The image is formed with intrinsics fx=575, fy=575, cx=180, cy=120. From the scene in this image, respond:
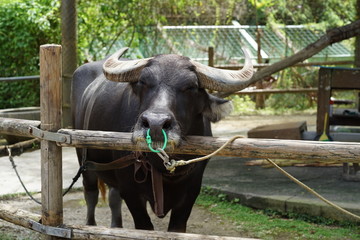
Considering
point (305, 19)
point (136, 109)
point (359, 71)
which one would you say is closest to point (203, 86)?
point (136, 109)

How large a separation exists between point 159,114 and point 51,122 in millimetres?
715

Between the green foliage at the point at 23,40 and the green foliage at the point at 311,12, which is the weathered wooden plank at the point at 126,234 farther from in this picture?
the green foliage at the point at 311,12

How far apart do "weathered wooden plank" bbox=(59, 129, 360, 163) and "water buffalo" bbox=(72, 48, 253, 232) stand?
0.09 m

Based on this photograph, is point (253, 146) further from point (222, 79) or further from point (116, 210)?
point (116, 210)

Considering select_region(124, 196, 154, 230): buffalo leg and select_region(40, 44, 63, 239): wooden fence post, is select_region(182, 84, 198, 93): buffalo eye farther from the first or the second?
select_region(124, 196, 154, 230): buffalo leg

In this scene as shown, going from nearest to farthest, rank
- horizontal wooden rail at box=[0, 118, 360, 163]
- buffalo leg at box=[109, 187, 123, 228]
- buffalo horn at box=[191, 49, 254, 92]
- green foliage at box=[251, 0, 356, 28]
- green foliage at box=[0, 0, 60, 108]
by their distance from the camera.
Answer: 1. horizontal wooden rail at box=[0, 118, 360, 163]
2. buffalo horn at box=[191, 49, 254, 92]
3. buffalo leg at box=[109, 187, 123, 228]
4. green foliage at box=[0, 0, 60, 108]
5. green foliage at box=[251, 0, 356, 28]

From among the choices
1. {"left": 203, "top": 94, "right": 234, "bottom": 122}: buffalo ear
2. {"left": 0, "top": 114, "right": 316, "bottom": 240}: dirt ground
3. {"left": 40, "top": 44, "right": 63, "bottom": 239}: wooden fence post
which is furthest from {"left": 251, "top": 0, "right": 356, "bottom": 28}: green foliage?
{"left": 40, "top": 44, "right": 63, "bottom": 239}: wooden fence post

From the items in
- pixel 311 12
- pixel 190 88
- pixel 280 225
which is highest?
pixel 311 12

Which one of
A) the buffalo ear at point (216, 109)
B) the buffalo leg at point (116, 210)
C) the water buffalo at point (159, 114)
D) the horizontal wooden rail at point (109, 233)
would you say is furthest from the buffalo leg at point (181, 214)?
the buffalo leg at point (116, 210)

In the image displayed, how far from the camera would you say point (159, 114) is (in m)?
2.99

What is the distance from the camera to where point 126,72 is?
11.6 ft

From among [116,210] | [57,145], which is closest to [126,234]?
[57,145]

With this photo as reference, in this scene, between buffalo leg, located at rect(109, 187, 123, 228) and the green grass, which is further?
buffalo leg, located at rect(109, 187, 123, 228)

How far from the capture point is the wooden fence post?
3305 mm
